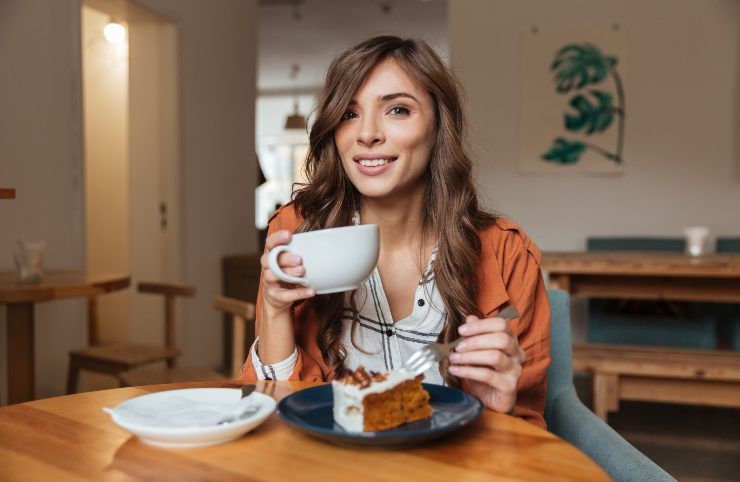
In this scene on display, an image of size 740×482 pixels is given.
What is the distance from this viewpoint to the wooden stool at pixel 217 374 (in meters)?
2.35

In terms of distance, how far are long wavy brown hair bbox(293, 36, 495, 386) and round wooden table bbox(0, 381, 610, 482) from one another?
17.7 inches

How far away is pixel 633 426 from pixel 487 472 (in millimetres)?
2905

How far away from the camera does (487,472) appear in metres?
0.64

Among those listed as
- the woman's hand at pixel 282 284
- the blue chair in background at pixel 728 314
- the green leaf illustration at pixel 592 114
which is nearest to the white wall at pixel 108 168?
the green leaf illustration at pixel 592 114

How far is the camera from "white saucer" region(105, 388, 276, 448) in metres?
0.69

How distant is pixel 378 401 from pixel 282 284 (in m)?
0.27

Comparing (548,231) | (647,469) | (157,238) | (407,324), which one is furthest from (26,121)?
(548,231)

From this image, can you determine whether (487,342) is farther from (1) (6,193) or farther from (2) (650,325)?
(2) (650,325)

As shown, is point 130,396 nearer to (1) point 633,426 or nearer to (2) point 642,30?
(1) point 633,426

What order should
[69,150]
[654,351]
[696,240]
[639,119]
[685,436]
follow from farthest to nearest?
[639,119]
[696,240]
[69,150]
[685,436]
[654,351]

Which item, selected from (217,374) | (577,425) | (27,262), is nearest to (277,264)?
(577,425)

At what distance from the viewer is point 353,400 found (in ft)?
2.43

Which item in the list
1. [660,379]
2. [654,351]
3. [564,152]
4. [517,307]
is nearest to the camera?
[517,307]

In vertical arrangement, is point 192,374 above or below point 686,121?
below
